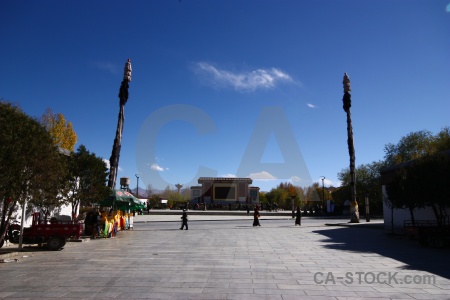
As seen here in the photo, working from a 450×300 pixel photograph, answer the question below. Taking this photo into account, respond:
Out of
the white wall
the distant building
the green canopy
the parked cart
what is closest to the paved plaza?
the parked cart

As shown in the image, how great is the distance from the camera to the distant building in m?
67.7

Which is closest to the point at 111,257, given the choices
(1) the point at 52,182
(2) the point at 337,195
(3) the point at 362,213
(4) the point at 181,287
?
(1) the point at 52,182

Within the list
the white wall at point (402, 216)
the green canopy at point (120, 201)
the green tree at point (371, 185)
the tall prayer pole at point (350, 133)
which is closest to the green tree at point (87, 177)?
the green canopy at point (120, 201)

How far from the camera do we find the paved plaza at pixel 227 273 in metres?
7.09

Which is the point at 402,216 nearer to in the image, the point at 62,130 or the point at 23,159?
the point at 23,159

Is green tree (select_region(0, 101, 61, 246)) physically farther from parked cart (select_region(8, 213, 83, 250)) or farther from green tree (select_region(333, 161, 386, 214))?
green tree (select_region(333, 161, 386, 214))

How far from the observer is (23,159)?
11281mm

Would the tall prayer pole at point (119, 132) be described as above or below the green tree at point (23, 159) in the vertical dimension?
above

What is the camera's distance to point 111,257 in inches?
469

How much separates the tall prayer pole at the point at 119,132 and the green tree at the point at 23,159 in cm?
1306

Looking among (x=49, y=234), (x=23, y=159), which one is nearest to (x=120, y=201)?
(x=49, y=234)

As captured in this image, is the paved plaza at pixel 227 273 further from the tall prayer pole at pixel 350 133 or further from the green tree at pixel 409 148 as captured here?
the green tree at pixel 409 148

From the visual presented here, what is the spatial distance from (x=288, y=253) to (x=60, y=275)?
752 centimetres

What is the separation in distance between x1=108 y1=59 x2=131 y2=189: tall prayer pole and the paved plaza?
494 inches
